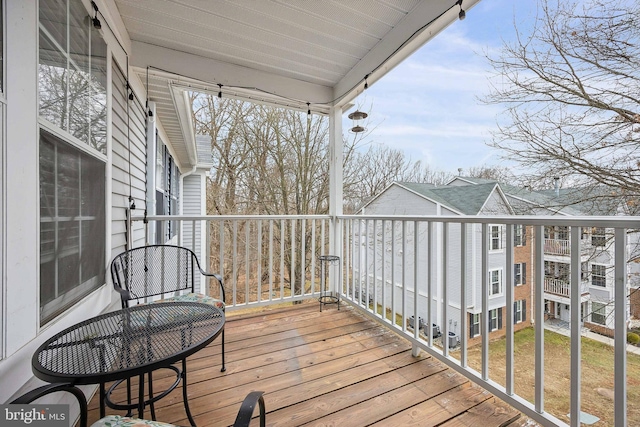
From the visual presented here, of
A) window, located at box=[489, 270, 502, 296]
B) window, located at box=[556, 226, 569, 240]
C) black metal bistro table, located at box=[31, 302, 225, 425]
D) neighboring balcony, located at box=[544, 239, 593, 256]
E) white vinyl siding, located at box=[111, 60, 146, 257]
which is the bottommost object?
black metal bistro table, located at box=[31, 302, 225, 425]

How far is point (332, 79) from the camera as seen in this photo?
3.42 meters

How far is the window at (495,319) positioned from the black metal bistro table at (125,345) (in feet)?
5.82

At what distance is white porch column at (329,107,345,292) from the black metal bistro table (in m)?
2.30

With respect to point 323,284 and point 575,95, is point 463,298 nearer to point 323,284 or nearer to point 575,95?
point 323,284

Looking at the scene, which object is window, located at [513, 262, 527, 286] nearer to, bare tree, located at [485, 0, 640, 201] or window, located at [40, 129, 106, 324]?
bare tree, located at [485, 0, 640, 201]

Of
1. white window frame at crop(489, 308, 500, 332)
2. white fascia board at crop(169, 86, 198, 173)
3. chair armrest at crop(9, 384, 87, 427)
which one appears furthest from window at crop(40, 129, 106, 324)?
white window frame at crop(489, 308, 500, 332)

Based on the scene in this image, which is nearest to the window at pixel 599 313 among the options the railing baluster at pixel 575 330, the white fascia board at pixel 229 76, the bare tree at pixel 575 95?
the railing baluster at pixel 575 330

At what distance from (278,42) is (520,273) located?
2.84 m

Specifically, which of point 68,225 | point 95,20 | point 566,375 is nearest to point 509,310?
point 566,375

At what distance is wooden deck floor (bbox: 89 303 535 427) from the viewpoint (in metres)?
1.50

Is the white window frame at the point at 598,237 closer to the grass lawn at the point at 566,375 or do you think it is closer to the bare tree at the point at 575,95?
the grass lawn at the point at 566,375

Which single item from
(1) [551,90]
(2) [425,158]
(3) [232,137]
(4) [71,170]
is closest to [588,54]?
(1) [551,90]

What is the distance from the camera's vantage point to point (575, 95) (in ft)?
7.99

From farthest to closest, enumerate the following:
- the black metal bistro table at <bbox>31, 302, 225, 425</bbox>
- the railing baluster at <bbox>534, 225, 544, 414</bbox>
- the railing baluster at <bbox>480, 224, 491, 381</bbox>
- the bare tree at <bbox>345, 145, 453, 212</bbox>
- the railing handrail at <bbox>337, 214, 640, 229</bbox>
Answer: the bare tree at <bbox>345, 145, 453, 212</bbox> → the railing baluster at <bbox>480, 224, 491, 381</bbox> → the railing baluster at <bbox>534, 225, 544, 414</bbox> → the railing handrail at <bbox>337, 214, 640, 229</bbox> → the black metal bistro table at <bbox>31, 302, 225, 425</bbox>
